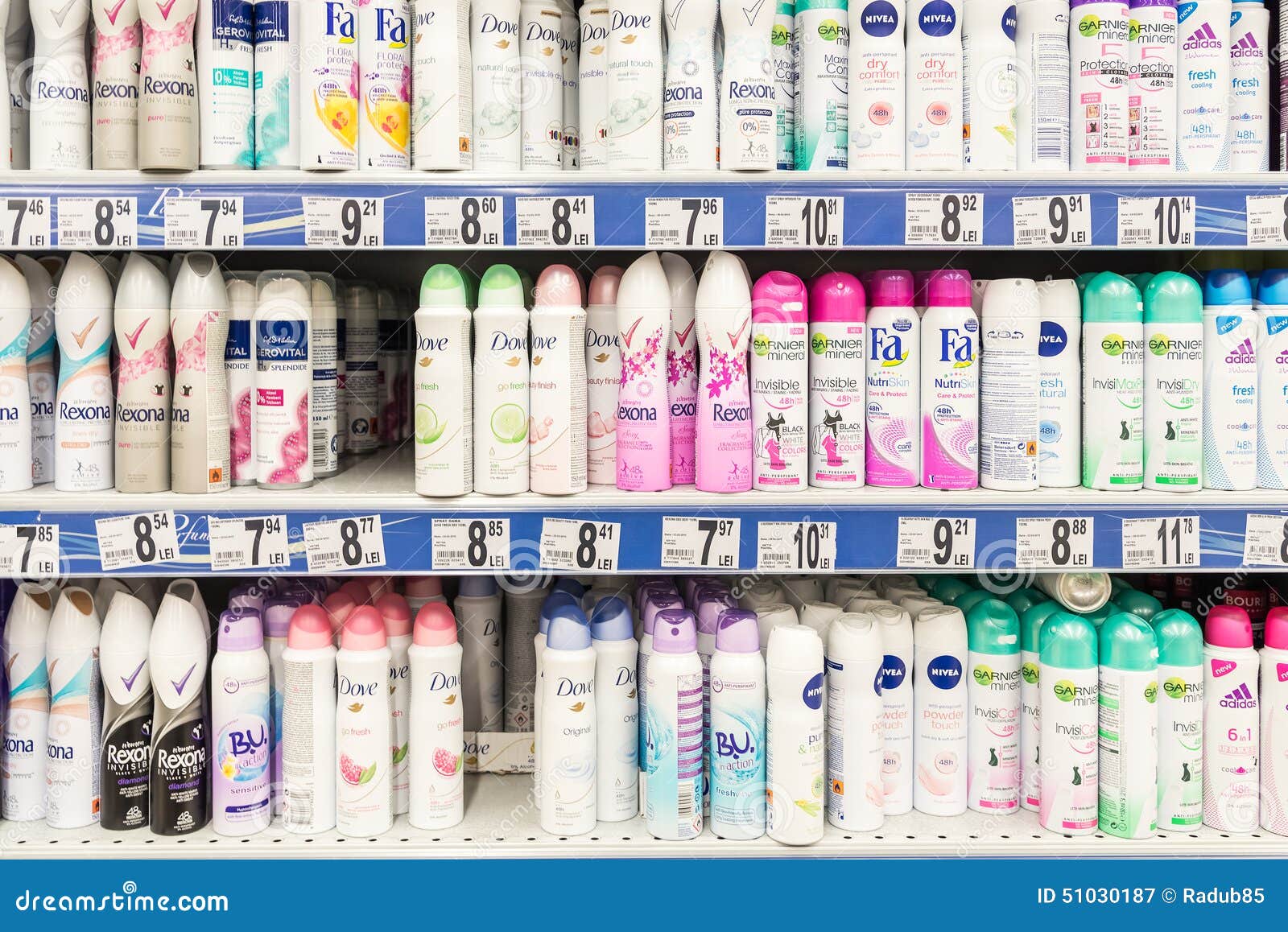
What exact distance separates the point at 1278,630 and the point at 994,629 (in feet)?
1.42

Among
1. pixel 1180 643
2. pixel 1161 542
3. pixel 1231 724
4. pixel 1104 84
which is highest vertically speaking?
pixel 1104 84

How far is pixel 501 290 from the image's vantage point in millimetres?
1533

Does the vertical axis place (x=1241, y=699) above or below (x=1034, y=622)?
below

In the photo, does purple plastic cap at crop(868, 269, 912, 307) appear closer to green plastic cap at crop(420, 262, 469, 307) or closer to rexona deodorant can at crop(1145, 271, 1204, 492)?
rexona deodorant can at crop(1145, 271, 1204, 492)

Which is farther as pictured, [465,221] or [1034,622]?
[1034,622]

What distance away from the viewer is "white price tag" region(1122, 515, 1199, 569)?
153cm

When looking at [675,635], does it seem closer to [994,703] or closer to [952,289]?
[994,703]

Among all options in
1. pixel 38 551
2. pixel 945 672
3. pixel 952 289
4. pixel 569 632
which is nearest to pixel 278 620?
pixel 38 551

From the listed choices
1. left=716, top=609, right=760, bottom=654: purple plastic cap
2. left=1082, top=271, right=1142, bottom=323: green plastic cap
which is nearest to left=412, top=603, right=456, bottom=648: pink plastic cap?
left=716, top=609, right=760, bottom=654: purple plastic cap

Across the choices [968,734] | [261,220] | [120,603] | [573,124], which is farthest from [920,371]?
[120,603]

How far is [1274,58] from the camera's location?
1667 millimetres

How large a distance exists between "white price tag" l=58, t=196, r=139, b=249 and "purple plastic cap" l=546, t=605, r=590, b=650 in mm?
846

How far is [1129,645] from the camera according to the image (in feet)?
5.02
